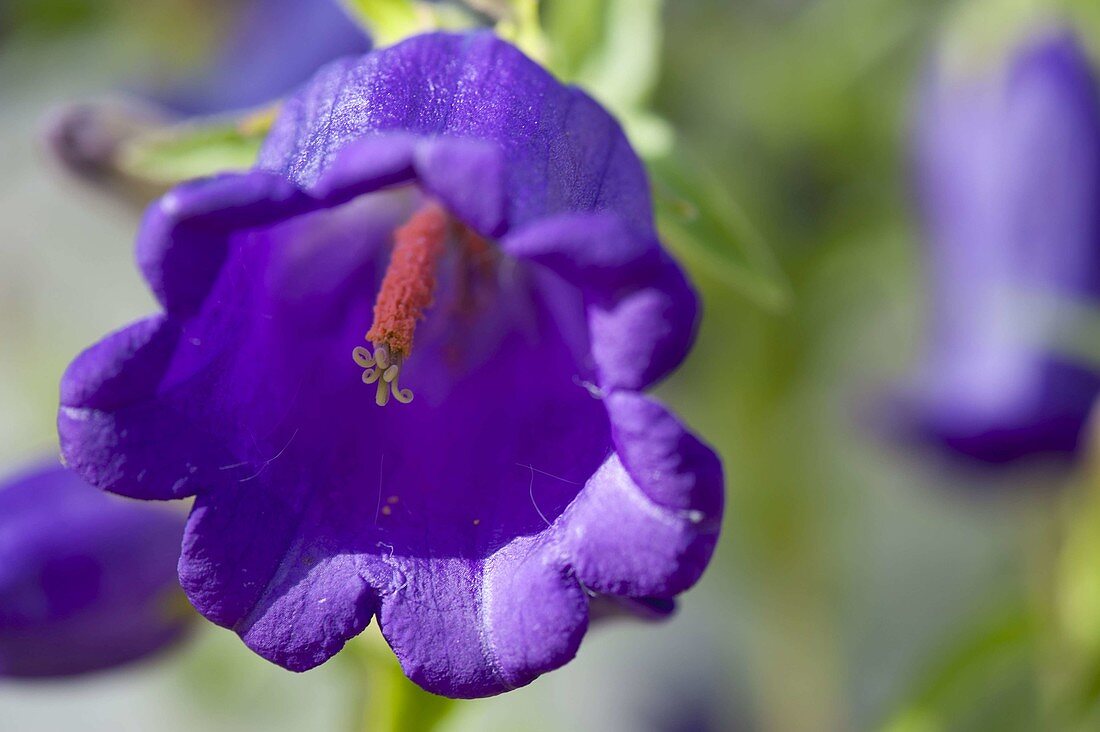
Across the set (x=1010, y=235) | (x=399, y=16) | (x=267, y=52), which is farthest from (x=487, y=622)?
(x=267, y=52)

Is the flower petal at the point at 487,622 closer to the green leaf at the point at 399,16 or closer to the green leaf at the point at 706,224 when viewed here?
the green leaf at the point at 706,224

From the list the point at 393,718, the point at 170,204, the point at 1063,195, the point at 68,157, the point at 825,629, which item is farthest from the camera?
the point at 825,629

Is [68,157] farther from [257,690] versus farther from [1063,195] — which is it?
[1063,195]

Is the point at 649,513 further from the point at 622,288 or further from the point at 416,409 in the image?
the point at 416,409

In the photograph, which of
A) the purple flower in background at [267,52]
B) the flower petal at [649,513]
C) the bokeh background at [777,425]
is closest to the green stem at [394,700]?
the bokeh background at [777,425]

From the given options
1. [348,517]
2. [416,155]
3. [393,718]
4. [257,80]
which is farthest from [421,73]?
[257,80]

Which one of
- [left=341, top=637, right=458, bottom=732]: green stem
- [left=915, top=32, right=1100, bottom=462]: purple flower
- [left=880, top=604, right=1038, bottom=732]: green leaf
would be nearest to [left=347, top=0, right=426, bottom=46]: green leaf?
[left=341, top=637, right=458, bottom=732]: green stem

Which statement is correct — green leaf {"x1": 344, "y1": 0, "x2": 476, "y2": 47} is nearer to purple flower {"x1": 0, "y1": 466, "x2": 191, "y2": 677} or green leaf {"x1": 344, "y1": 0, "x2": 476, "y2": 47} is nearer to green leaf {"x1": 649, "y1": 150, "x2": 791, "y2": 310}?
green leaf {"x1": 649, "y1": 150, "x2": 791, "y2": 310}
